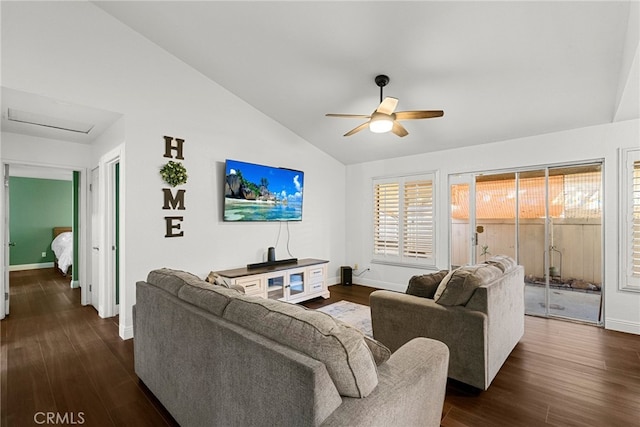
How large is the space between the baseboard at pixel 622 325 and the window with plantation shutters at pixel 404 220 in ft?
7.14

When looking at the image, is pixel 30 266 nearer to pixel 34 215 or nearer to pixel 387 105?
pixel 34 215

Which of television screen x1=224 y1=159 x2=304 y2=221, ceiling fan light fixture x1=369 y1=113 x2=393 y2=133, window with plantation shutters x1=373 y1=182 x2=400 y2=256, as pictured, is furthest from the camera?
window with plantation shutters x1=373 y1=182 x2=400 y2=256

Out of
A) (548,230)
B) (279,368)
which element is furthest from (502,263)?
(279,368)

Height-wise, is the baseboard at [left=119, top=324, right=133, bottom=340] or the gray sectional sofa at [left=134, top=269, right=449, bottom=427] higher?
the gray sectional sofa at [left=134, top=269, right=449, bottom=427]

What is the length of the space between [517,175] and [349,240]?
3118mm

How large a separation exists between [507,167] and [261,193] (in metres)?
3.62

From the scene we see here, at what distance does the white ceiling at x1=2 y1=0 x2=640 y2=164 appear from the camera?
98.1 inches

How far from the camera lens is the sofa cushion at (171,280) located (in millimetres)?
1859

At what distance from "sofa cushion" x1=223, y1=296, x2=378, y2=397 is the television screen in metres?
3.07

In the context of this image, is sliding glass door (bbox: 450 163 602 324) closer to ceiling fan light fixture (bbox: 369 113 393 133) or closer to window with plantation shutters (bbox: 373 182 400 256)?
window with plantation shutters (bbox: 373 182 400 256)

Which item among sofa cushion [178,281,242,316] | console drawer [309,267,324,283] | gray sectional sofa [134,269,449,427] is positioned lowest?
console drawer [309,267,324,283]

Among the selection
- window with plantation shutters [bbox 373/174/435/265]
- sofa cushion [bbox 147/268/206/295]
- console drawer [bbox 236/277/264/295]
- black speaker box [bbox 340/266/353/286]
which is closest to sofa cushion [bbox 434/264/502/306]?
sofa cushion [bbox 147/268/206/295]

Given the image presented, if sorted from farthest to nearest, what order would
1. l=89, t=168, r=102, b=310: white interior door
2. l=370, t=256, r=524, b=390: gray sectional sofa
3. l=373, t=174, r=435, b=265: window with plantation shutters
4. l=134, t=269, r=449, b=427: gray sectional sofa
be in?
l=373, t=174, r=435, b=265: window with plantation shutters → l=89, t=168, r=102, b=310: white interior door → l=370, t=256, r=524, b=390: gray sectional sofa → l=134, t=269, r=449, b=427: gray sectional sofa

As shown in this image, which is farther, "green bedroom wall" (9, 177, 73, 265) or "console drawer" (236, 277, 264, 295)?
"green bedroom wall" (9, 177, 73, 265)
